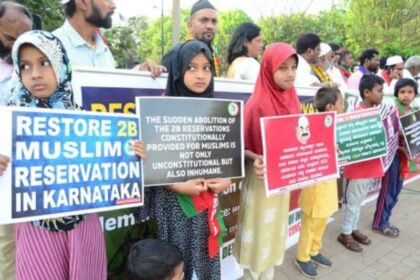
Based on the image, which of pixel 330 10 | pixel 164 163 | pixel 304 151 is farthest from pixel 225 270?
pixel 330 10

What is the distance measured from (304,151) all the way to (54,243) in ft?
5.10

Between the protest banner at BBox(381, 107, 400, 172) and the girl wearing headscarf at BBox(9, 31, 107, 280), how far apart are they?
2.95 m

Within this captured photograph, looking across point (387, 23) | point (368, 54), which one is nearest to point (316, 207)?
point (368, 54)

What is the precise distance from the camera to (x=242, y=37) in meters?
3.64

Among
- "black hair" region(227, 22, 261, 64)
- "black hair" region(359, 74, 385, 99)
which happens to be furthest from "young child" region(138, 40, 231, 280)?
"black hair" region(359, 74, 385, 99)

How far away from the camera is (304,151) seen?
7.61ft

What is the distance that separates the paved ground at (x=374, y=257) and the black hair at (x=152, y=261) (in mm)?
1753

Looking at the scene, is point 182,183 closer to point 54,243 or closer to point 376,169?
point 54,243

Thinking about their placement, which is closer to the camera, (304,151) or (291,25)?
(304,151)

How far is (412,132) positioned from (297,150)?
2.09 metres

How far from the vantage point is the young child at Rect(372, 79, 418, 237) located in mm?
3840

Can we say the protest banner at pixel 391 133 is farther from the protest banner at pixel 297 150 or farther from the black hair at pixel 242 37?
the black hair at pixel 242 37

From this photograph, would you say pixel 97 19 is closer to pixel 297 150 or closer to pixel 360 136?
pixel 297 150

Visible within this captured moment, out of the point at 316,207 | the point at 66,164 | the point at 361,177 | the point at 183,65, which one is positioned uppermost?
the point at 183,65
